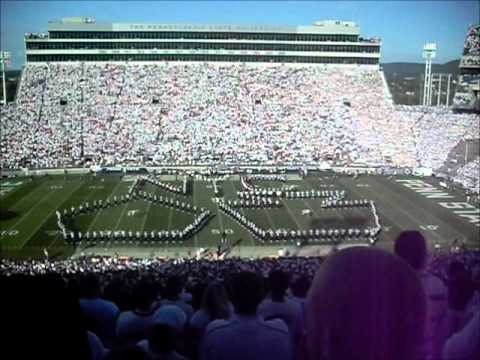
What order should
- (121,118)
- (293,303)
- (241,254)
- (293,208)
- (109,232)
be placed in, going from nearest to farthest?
(293,303) < (241,254) < (109,232) < (293,208) < (121,118)

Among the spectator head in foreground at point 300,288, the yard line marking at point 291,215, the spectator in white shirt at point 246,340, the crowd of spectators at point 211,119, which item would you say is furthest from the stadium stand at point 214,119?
the spectator in white shirt at point 246,340

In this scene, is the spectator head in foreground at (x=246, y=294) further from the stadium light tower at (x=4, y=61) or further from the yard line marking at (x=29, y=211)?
the stadium light tower at (x=4, y=61)

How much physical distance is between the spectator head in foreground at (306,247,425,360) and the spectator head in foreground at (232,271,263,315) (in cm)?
73

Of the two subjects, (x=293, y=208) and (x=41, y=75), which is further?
(x=41, y=75)

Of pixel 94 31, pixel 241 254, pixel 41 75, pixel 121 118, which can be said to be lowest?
pixel 241 254

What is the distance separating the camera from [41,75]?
33344 millimetres

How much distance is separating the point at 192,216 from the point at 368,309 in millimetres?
16400

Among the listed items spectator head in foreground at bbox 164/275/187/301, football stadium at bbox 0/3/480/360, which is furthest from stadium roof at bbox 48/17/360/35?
spectator head in foreground at bbox 164/275/187/301

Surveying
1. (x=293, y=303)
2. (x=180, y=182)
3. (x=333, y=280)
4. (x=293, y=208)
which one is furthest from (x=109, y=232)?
(x=333, y=280)

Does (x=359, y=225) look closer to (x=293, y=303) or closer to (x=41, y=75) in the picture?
(x=293, y=303)

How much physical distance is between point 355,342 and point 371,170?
2419 centimetres

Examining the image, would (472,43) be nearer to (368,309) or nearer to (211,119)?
(211,119)

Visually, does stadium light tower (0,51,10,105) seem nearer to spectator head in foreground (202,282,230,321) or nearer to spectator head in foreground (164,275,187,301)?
spectator head in foreground (164,275,187,301)

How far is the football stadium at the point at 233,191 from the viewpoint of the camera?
171 cm
